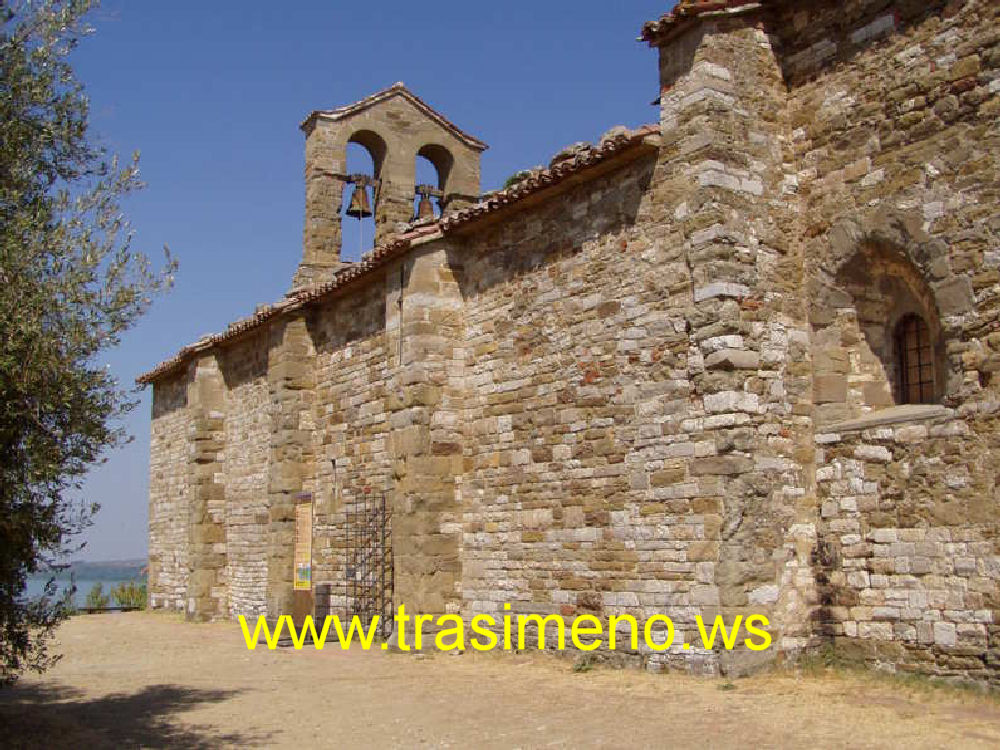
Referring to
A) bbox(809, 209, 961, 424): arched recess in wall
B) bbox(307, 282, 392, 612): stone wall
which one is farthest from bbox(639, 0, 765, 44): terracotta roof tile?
bbox(307, 282, 392, 612): stone wall

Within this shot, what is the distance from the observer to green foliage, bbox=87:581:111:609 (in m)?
25.7

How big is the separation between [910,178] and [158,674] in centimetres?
981

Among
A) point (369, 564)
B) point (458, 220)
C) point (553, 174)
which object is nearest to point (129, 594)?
point (369, 564)

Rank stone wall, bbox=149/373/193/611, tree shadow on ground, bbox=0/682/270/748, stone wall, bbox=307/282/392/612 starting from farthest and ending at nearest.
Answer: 1. stone wall, bbox=149/373/193/611
2. stone wall, bbox=307/282/392/612
3. tree shadow on ground, bbox=0/682/270/748

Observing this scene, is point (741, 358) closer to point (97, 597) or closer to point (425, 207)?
point (425, 207)

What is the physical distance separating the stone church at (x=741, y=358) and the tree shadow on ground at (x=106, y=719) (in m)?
3.45

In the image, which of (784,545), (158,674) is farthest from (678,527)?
(158,674)

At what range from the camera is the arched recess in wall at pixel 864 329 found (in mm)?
9531

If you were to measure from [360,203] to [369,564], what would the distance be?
249 inches

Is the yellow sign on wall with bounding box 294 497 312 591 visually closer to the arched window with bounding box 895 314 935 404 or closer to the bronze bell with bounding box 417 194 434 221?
the bronze bell with bounding box 417 194 434 221

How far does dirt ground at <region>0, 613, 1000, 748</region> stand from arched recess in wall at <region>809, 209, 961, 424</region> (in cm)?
264

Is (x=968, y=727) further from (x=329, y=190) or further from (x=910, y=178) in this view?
(x=329, y=190)

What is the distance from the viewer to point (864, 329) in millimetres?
9766

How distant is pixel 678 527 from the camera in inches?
379
